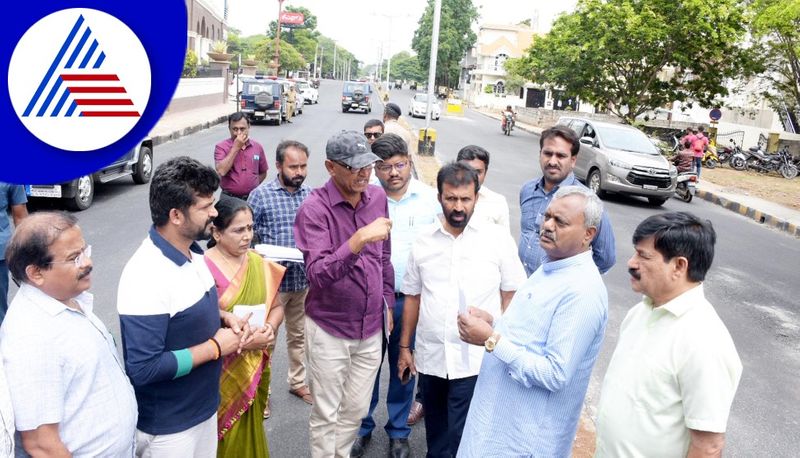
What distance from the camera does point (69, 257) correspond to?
1918 mm

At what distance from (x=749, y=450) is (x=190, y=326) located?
383 cm

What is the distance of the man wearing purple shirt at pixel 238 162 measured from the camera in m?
5.48

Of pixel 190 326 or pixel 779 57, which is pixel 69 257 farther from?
pixel 779 57

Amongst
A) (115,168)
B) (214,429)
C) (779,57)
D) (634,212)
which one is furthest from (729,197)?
(214,429)

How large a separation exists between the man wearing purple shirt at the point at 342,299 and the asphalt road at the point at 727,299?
0.69 metres

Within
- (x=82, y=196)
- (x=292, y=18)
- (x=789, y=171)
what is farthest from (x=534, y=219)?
(x=292, y=18)

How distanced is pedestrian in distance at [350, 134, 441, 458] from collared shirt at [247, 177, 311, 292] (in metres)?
0.66

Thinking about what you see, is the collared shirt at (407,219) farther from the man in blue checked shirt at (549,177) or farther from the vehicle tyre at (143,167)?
the vehicle tyre at (143,167)

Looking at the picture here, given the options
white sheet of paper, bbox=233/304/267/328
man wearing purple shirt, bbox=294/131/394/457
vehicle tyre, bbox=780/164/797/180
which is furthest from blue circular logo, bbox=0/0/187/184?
vehicle tyre, bbox=780/164/797/180

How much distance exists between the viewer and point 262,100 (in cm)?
2417

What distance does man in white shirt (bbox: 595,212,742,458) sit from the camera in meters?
1.87

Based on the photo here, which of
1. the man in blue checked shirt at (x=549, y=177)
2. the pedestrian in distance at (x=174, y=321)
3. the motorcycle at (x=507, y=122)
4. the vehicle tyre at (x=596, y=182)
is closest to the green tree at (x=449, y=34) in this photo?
the motorcycle at (x=507, y=122)

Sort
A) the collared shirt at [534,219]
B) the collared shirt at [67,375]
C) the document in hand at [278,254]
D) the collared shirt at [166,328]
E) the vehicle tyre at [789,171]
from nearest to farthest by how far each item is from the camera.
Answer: the collared shirt at [67,375] < the collared shirt at [166,328] < the document in hand at [278,254] < the collared shirt at [534,219] < the vehicle tyre at [789,171]

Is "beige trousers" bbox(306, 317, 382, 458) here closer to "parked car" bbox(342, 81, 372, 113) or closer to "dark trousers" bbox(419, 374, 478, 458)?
"dark trousers" bbox(419, 374, 478, 458)
